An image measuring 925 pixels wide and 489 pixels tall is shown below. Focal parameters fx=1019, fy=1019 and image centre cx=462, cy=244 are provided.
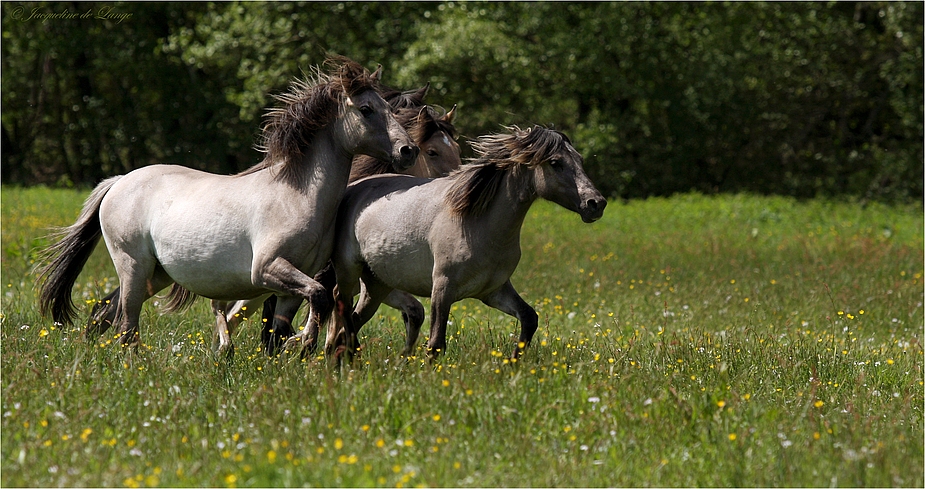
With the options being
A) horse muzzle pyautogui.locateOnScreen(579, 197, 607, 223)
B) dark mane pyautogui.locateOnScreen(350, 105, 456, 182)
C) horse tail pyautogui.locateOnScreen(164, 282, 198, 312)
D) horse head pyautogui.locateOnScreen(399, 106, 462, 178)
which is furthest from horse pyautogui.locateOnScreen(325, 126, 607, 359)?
horse tail pyautogui.locateOnScreen(164, 282, 198, 312)

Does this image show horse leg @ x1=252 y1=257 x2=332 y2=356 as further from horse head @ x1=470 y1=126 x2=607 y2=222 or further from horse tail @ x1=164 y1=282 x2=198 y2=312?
horse tail @ x1=164 y1=282 x2=198 y2=312

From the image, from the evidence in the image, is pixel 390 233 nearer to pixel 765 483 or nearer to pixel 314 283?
pixel 314 283

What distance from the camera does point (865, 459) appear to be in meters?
4.53

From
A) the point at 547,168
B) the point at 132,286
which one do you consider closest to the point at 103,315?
the point at 132,286

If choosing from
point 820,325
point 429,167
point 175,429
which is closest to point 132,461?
point 175,429

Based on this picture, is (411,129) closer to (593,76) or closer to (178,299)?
(178,299)

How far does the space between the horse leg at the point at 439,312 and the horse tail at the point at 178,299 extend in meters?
2.51

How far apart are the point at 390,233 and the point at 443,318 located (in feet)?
2.19

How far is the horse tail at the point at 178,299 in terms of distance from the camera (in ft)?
26.7

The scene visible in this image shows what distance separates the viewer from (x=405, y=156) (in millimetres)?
6445

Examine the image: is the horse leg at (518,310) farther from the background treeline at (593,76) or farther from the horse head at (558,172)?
the background treeline at (593,76)

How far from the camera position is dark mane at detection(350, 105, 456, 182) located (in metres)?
7.73

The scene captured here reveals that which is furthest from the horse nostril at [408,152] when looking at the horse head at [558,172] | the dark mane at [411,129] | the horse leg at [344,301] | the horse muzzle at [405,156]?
the dark mane at [411,129]

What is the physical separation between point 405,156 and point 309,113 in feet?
2.78
